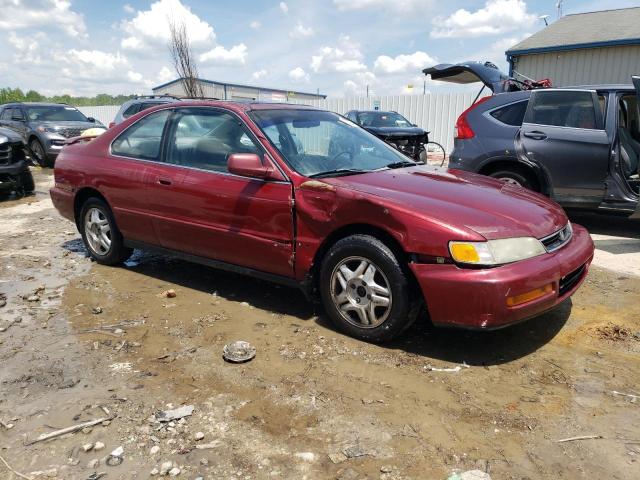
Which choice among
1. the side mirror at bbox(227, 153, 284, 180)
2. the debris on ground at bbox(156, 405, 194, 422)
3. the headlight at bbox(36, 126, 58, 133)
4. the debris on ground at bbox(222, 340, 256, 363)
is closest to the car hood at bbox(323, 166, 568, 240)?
the side mirror at bbox(227, 153, 284, 180)

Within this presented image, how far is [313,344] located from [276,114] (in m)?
1.90

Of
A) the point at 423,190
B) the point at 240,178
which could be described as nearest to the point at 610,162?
the point at 423,190

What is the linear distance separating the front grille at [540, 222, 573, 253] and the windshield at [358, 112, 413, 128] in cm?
1055

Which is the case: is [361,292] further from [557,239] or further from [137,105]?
[137,105]

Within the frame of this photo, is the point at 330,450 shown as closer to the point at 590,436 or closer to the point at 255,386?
the point at 255,386

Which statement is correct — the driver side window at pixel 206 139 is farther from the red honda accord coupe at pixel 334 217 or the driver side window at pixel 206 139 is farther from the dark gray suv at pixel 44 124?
the dark gray suv at pixel 44 124

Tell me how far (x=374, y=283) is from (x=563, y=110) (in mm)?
4259

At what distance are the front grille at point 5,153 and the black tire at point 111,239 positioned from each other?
473cm

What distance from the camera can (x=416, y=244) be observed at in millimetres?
3086

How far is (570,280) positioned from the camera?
11.1ft

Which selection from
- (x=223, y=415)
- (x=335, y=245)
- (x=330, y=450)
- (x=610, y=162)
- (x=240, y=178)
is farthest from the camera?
(x=610, y=162)

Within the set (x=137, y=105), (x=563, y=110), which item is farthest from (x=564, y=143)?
(x=137, y=105)

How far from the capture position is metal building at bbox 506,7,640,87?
45.6 feet

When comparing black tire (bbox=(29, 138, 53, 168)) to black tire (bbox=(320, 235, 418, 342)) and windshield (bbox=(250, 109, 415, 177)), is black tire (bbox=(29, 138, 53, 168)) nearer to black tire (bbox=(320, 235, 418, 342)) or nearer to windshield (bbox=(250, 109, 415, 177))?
windshield (bbox=(250, 109, 415, 177))
